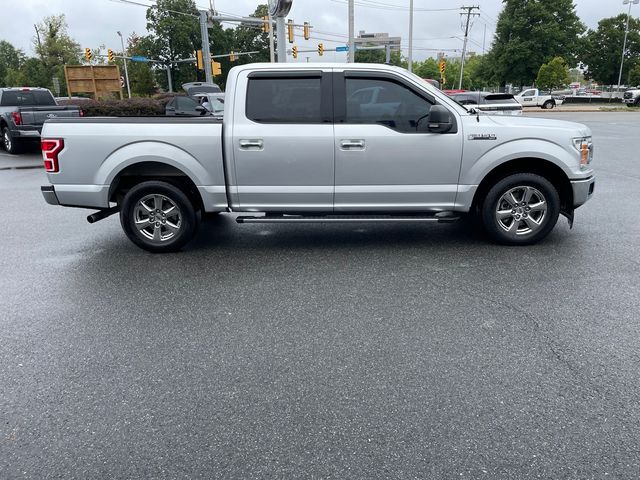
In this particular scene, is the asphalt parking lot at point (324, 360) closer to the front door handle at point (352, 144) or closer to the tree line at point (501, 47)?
the front door handle at point (352, 144)

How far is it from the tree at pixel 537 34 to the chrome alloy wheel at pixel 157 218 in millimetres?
A: 62854

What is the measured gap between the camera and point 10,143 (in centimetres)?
1596

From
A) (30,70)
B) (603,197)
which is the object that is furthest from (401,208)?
(30,70)

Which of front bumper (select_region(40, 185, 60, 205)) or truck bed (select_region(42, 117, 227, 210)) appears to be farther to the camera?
front bumper (select_region(40, 185, 60, 205))

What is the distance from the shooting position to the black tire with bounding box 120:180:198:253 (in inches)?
232

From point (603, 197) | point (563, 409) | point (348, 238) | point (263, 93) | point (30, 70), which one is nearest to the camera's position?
point (563, 409)

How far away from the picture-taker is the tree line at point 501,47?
2359 inches

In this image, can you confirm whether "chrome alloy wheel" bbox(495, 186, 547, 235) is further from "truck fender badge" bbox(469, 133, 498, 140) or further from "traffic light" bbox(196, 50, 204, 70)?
"traffic light" bbox(196, 50, 204, 70)

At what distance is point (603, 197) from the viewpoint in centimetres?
866

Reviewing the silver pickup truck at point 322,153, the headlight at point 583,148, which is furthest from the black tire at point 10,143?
the headlight at point 583,148

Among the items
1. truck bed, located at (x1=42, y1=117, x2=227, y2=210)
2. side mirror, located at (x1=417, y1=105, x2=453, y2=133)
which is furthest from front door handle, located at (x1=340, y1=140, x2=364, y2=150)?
truck bed, located at (x1=42, y1=117, x2=227, y2=210)

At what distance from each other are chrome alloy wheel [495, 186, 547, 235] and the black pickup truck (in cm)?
1295

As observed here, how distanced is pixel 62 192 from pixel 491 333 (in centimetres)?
472

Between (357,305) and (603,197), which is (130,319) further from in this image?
(603,197)
